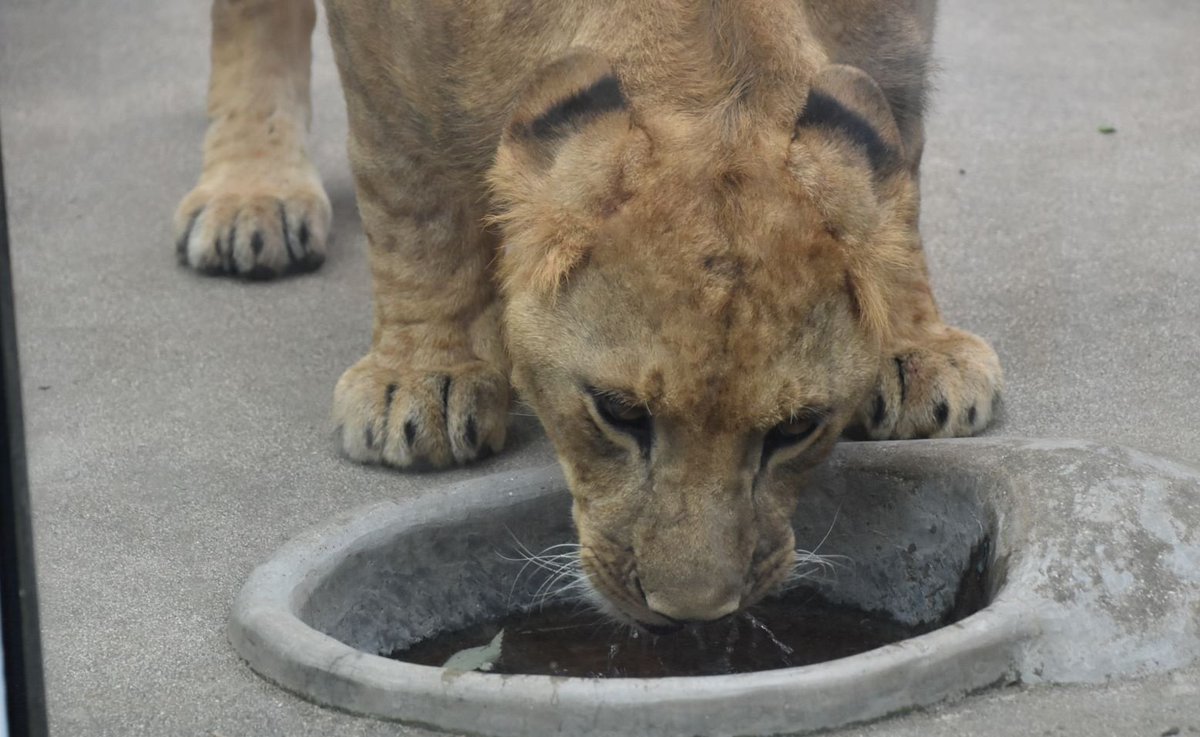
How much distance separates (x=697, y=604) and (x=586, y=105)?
0.99m

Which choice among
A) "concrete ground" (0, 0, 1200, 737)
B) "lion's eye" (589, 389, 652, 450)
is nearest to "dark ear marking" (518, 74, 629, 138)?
"lion's eye" (589, 389, 652, 450)

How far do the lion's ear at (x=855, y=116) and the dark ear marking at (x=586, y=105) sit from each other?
1.19 feet

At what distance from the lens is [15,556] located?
1837 millimetres

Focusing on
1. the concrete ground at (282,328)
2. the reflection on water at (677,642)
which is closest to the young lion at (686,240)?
the reflection on water at (677,642)

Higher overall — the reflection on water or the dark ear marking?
the dark ear marking

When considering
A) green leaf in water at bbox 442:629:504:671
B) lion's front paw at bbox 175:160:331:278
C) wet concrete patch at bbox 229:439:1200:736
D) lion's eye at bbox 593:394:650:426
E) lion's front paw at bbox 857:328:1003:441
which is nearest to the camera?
wet concrete patch at bbox 229:439:1200:736

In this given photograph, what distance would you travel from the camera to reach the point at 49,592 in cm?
362

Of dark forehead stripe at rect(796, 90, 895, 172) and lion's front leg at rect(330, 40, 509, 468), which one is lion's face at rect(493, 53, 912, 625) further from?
lion's front leg at rect(330, 40, 509, 468)

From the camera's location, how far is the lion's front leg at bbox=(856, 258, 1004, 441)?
4184 mm

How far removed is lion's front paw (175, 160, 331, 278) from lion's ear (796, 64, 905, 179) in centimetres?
272

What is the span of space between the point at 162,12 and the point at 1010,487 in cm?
740

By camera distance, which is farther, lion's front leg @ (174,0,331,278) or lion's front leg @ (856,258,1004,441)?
lion's front leg @ (174,0,331,278)

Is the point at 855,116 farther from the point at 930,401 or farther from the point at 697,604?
the point at 930,401

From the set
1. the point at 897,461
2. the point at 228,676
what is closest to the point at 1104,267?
the point at 897,461
